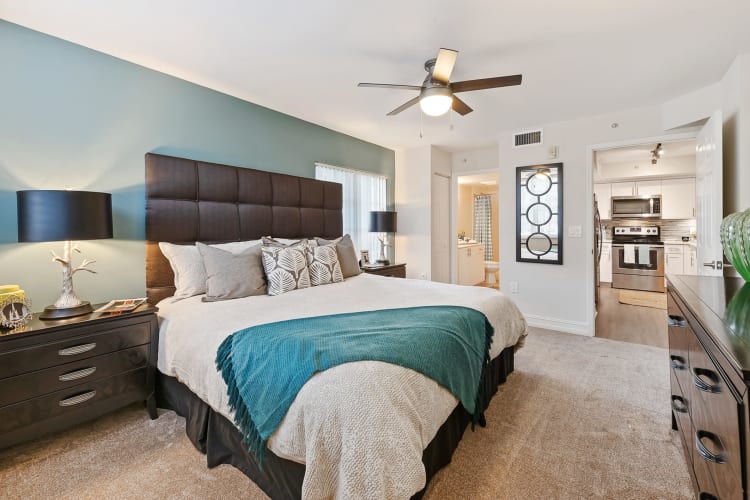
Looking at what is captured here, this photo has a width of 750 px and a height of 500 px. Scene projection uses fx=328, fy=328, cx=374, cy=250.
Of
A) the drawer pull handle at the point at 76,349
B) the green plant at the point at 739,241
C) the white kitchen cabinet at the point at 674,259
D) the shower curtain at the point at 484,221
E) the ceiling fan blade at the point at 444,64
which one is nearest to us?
the green plant at the point at 739,241

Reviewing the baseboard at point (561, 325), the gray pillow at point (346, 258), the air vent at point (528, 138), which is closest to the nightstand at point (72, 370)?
the gray pillow at point (346, 258)

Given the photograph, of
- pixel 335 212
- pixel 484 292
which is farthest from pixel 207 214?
pixel 484 292

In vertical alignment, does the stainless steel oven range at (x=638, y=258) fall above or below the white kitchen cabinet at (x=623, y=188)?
below

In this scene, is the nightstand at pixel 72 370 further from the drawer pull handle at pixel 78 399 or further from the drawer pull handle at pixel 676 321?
the drawer pull handle at pixel 676 321

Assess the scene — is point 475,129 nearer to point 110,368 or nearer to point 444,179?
point 444,179

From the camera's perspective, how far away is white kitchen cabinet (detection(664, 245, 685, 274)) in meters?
6.23

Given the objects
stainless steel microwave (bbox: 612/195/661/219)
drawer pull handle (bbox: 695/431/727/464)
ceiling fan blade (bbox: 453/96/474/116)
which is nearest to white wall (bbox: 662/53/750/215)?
ceiling fan blade (bbox: 453/96/474/116)

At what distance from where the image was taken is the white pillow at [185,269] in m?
2.50

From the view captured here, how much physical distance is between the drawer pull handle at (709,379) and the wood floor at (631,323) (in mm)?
3044

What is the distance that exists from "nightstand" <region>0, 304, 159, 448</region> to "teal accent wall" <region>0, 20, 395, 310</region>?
504 mm

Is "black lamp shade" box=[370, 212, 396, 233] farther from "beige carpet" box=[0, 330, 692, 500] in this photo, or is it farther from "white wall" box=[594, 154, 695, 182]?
"white wall" box=[594, 154, 695, 182]

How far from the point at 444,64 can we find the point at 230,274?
6.92 ft

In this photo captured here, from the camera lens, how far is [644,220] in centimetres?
680

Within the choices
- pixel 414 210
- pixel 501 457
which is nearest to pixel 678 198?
pixel 414 210
